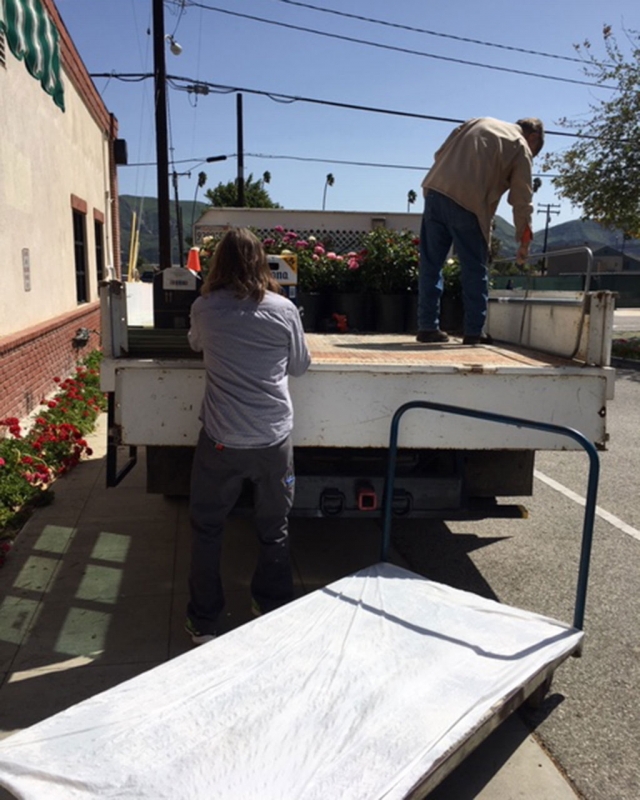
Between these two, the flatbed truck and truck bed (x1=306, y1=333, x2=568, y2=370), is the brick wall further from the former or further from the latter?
the flatbed truck

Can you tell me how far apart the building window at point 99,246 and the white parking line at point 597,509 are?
1091 centimetres

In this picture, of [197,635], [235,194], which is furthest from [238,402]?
[235,194]

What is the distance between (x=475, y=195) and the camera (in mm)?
5008

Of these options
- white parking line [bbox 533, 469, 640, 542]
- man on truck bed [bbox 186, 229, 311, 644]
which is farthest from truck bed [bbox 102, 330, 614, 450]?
white parking line [bbox 533, 469, 640, 542]

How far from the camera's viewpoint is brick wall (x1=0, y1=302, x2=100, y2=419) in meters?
7.01

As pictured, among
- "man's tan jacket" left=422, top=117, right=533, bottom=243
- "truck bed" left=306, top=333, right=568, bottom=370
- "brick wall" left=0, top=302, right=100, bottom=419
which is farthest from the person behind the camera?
"brick wall" left=0, top=302, right=100, bottom=419

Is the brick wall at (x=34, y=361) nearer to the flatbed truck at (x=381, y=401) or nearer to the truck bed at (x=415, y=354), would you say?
the truck bed at (x=415, y=354)

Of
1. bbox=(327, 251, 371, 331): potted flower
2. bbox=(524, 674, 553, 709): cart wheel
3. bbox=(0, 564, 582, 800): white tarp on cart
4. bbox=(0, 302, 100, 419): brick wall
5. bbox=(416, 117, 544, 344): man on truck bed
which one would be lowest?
bbox=(524, 674, 553, 709): cart wheel

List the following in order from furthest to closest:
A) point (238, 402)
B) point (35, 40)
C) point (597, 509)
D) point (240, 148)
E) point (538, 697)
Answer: point (240, 148) → point (35, 40) → point (597, 509) → point (238, 402) → point (538, 697)

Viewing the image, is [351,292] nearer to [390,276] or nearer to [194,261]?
[390,276]

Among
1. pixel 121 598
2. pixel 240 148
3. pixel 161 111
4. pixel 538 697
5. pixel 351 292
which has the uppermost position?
pixel 240 148

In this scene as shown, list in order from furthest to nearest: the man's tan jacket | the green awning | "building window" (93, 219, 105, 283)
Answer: "building window" (93, 219, 105, 283) → the green awning → the man's tan jacket

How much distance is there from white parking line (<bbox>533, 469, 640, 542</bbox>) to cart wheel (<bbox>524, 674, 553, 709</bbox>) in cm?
243

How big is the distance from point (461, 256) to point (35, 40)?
6.01 m
